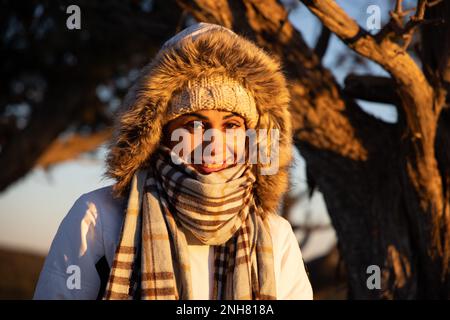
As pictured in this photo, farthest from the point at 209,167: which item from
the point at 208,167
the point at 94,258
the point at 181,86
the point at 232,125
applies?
the point at 94,258

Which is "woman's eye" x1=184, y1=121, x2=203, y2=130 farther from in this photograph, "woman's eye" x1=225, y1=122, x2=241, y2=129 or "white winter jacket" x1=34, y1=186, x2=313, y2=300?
"white winter jacket" x1=34, y1=186, x2=313, y2=300

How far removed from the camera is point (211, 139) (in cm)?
268

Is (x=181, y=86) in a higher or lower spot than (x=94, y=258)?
higher

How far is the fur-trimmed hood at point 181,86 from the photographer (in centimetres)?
283

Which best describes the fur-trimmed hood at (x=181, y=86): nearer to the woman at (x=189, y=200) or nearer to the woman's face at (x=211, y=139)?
the woman at (x=189, y=200)

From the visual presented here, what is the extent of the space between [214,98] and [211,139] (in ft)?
0.59

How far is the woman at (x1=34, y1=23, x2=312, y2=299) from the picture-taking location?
8.35ft

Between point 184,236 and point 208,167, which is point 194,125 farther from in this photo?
point 184,236

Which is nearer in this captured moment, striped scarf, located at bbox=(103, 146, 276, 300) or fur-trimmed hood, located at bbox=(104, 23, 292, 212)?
striped scarf, located at bbox=(103, 146, 276, 300)

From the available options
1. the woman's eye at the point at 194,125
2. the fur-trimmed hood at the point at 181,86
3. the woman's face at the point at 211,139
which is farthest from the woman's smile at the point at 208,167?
the fur-trimmed hood at the point at 181,86

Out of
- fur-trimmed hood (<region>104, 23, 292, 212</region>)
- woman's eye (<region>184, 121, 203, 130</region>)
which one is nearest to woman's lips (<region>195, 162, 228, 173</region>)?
woman's eye (<region>184, 121, 203, 130</region>)

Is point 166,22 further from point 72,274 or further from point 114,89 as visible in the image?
point 114,89

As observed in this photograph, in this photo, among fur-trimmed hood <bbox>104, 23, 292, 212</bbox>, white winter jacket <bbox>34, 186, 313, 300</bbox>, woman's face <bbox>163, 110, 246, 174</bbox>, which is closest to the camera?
white winter jacket <bbox>34, 186, 313, 300</bbox>
